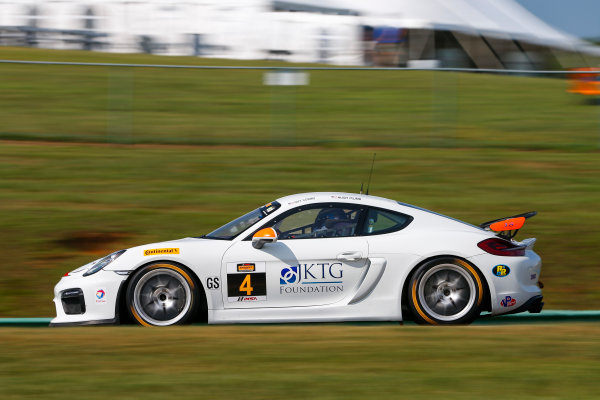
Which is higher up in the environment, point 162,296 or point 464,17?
point 464,17

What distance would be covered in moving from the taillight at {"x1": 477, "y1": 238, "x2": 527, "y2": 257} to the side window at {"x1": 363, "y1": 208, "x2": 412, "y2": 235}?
74 cm

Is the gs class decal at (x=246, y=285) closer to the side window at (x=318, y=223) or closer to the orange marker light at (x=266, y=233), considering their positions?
the orange marker light at (x=266, y=233)

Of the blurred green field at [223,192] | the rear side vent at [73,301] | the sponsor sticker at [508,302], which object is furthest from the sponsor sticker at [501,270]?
the rear side vent at [73,301]

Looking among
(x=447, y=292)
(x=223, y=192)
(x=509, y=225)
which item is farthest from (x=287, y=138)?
(x=447, y=292)

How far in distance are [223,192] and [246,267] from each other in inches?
210

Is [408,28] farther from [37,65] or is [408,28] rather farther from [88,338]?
[88,338]

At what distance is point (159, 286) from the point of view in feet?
25.9

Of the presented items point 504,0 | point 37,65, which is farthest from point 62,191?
point 504,0

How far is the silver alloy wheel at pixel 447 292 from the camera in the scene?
7891 mm

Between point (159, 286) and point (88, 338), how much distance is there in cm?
109

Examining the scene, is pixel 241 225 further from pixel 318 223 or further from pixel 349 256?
pixel 349 256

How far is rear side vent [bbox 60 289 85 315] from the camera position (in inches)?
312

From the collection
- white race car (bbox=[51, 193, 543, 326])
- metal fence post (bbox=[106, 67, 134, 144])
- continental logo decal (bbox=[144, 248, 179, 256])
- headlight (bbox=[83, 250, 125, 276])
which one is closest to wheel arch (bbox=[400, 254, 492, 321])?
white race car (bbox=[51, 193, 543, 326])

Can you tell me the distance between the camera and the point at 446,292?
7914 mm
